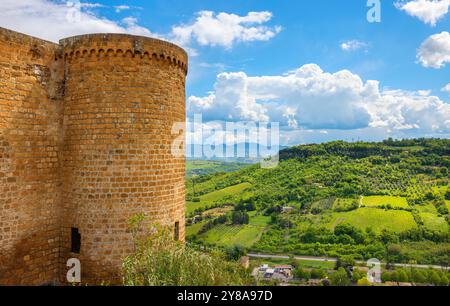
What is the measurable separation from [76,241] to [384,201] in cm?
7649

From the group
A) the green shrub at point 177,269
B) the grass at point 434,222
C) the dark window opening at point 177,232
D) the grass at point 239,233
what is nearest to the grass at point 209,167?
the grass at point 239,233

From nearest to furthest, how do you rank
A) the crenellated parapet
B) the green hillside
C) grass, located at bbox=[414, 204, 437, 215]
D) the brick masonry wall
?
the brick masonry wall
the crenellated parapet
the green hillside
grass, located at bbox=[414, 204, 437, 215]

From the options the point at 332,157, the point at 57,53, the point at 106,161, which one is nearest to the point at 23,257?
the point at 106,161

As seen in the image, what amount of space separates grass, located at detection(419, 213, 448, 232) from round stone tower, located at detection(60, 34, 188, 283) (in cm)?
6680

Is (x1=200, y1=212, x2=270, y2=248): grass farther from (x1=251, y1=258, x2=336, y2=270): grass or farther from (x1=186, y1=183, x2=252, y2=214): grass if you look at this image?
(x1=186, y1=183, x2=252, y2=214): grass

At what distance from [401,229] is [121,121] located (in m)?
67.1

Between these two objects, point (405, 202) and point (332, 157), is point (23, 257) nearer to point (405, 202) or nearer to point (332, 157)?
point (405, 202)

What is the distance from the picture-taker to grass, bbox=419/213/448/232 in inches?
2368

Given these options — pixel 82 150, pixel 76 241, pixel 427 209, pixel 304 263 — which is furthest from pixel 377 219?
pixel 82 150

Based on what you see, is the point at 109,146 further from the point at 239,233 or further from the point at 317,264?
the point at 239,233

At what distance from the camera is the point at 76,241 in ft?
30.0

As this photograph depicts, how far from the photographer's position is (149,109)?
9211 mm

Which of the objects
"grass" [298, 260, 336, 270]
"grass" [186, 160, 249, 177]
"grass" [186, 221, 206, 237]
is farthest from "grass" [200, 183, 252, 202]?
"grass" [186, 160, 249, 177]

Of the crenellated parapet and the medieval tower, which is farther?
the crenellated parapet
